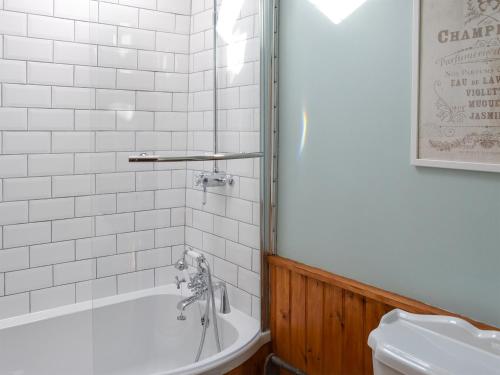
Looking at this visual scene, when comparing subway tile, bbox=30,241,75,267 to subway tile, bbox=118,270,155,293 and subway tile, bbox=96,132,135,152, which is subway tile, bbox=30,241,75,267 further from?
subway tile, bbox=96,132,135,152

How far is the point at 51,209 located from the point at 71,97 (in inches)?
21.9

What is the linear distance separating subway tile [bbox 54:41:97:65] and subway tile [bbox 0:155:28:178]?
19.8 inches

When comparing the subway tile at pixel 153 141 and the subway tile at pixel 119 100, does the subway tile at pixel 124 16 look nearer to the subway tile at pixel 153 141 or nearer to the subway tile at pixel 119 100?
the subway tile at pixel 119 100

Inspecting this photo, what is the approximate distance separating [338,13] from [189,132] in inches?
29.0

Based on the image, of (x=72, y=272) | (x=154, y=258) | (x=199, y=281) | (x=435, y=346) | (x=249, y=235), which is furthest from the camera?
(x=72, y=272)

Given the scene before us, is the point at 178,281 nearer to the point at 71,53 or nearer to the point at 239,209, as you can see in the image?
the point at 239,209

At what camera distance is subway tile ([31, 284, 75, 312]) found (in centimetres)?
241

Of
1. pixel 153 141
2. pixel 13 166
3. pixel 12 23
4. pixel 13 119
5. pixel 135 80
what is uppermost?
pixel 12 23

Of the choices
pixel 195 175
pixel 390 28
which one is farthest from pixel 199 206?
pixel 390 28

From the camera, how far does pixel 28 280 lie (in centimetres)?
238

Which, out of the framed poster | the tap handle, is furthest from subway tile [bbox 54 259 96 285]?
the framed poster

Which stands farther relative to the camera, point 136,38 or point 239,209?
point 239,209

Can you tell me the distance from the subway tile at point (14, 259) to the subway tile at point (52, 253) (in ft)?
0.09

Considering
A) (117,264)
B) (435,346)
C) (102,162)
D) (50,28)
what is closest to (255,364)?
(117,264)
